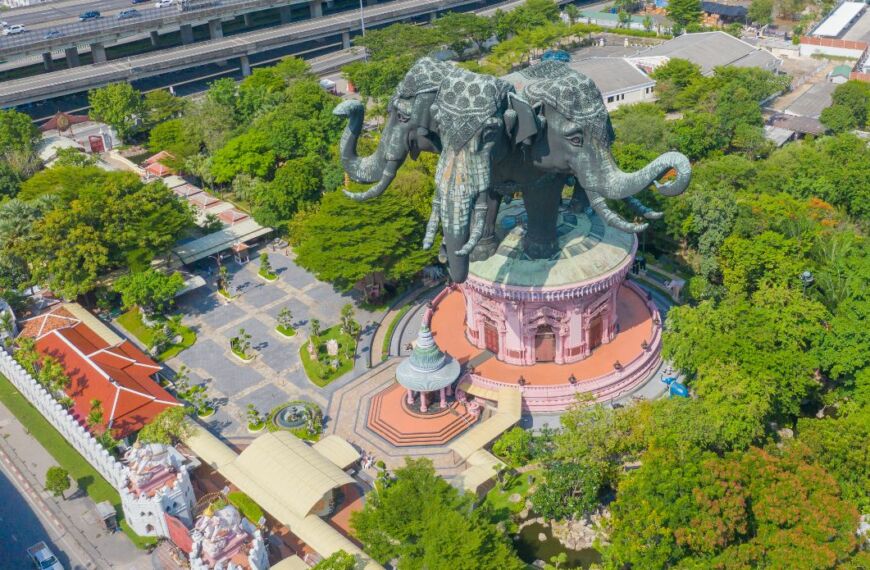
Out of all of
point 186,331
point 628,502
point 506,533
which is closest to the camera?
point 628,502

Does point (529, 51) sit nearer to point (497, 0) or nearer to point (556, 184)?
point (497, 0)

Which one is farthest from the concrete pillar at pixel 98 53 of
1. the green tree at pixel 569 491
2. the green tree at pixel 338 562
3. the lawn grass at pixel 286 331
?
the green tree at pixel 569 491

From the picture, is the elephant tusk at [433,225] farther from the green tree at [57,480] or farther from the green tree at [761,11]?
the green tree at [761,11]

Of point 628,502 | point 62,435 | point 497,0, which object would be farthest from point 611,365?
point 497,0

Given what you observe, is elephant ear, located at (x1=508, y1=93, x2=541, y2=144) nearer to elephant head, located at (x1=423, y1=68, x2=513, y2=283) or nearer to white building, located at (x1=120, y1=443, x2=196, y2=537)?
elephant head, located at (x1=423, y1=68, x2=513, y2=283)

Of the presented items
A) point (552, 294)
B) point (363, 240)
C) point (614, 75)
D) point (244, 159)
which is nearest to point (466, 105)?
point (552, 294)

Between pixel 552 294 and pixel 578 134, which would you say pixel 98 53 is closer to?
pixel 552 294
